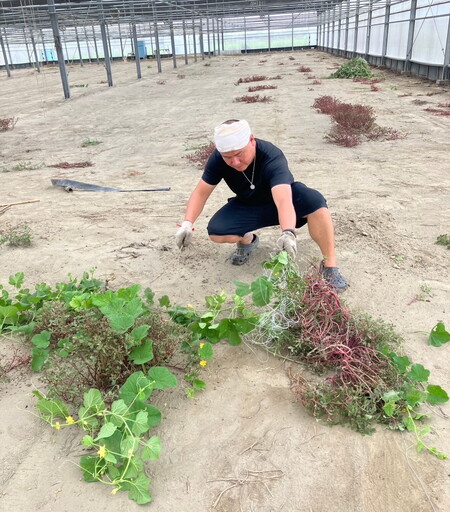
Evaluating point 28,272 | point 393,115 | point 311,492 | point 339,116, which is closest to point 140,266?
point 28,272

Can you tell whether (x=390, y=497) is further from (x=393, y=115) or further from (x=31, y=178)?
(x=393, y=115)

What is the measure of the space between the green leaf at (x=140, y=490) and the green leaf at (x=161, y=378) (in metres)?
0.38

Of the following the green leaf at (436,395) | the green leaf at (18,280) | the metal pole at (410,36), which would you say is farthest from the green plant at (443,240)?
the metal pole at (410,36)

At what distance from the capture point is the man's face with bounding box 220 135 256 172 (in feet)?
9.19

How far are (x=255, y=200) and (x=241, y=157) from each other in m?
0.50

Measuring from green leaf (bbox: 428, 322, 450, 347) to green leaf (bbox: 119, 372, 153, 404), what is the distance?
155 cm

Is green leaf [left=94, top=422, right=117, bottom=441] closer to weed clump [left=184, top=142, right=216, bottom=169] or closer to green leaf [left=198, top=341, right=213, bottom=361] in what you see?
green leaf [left=198, top=341, right=213, bottom=361]

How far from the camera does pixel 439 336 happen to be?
2.42 metres

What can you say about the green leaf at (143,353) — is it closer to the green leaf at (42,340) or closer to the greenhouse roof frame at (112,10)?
the green leaf at (42,340)

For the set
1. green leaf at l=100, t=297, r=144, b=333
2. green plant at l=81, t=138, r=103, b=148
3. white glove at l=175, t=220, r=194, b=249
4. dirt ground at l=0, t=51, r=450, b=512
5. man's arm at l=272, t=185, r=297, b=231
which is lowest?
green plant at l=81, t=138, r=103, b=148

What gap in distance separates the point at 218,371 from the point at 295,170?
13.2 ft

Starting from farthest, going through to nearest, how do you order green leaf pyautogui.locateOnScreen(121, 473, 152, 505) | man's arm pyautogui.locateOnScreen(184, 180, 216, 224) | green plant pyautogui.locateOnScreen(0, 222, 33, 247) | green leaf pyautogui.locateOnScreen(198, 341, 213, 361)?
green plant pyautogui.locateOnScreen(0, 222, 33, 247) < man's arm pyautogui.locateOnScreen(184, 180, 216, 224) < green leaf pyautogui.locateOnScreen(198, 341, 213, 361) < green leaf pyautogui.locateOnScreen(121, 473, 152, 505)

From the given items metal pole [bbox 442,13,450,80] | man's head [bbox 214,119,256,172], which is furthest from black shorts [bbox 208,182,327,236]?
metal pole [bbox 442,13,450,80]

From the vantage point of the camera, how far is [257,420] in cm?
210
